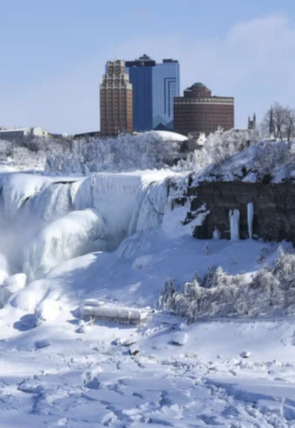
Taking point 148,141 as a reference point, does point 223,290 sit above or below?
below

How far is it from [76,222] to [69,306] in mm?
6613

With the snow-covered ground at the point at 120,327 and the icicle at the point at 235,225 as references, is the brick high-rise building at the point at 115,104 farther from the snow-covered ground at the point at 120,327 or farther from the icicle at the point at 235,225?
the icicle at the point at 235,225

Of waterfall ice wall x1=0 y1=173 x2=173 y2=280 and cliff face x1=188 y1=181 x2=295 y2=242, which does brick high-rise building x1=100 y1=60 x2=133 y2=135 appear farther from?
cliff face x1=188 y1=181 x2=295 y2=242

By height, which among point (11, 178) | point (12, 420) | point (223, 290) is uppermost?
point (11, 178)

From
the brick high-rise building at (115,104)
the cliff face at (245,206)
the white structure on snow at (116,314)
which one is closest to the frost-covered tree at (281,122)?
the cliff face at (245,206)

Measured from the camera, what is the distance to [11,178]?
4647 centimetres

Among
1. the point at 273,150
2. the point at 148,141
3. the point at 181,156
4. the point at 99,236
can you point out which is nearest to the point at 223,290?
the point at 273,150

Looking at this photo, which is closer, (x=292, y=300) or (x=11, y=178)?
(x=292, y=300)

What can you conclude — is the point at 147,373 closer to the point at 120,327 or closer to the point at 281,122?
the point at 120,327

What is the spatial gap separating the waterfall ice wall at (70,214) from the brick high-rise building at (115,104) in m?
119

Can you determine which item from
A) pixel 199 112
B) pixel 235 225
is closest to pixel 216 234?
pixel 235 225

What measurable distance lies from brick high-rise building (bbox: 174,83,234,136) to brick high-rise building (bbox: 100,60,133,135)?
11.2 meters

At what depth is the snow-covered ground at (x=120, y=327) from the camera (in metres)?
22.7

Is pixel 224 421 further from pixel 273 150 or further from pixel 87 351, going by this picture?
pixel 273 150
